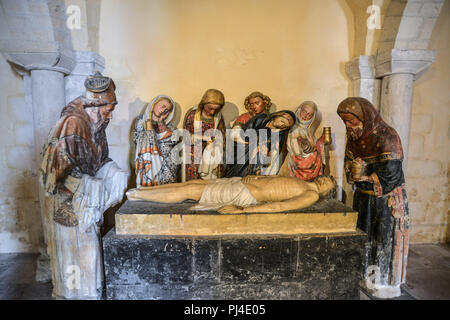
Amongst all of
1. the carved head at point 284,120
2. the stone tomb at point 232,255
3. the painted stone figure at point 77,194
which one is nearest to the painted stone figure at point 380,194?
the stone tomb at point 232,255

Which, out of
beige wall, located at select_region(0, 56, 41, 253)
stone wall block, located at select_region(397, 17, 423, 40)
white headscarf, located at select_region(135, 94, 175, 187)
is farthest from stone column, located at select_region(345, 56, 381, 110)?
beige wall, located at select_region(0, 56, 41, 253)

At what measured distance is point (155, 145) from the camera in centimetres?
356

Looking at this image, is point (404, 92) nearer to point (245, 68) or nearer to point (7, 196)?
point (245, 68)

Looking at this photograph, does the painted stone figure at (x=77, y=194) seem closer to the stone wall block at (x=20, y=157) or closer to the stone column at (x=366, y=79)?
the stone wall block at (x=20, y=157)

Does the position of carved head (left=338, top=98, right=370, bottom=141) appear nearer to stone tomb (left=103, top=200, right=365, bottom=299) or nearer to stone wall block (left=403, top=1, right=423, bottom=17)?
stone tomb (left=103, top=200, right=365, bottom=299)

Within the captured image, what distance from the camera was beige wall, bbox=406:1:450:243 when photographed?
4125 millimetres

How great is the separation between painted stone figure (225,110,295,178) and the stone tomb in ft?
4.00

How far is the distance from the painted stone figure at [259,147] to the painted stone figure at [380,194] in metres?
0.92

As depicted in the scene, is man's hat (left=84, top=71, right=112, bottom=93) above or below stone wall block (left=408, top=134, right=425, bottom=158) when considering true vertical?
above

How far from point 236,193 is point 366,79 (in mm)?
2642

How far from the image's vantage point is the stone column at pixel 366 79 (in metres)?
3.92

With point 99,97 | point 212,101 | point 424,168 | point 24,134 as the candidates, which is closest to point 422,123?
point 424,168

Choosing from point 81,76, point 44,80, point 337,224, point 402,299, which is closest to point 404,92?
point 337,224

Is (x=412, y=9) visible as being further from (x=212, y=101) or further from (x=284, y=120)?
(x=212, y=101)
